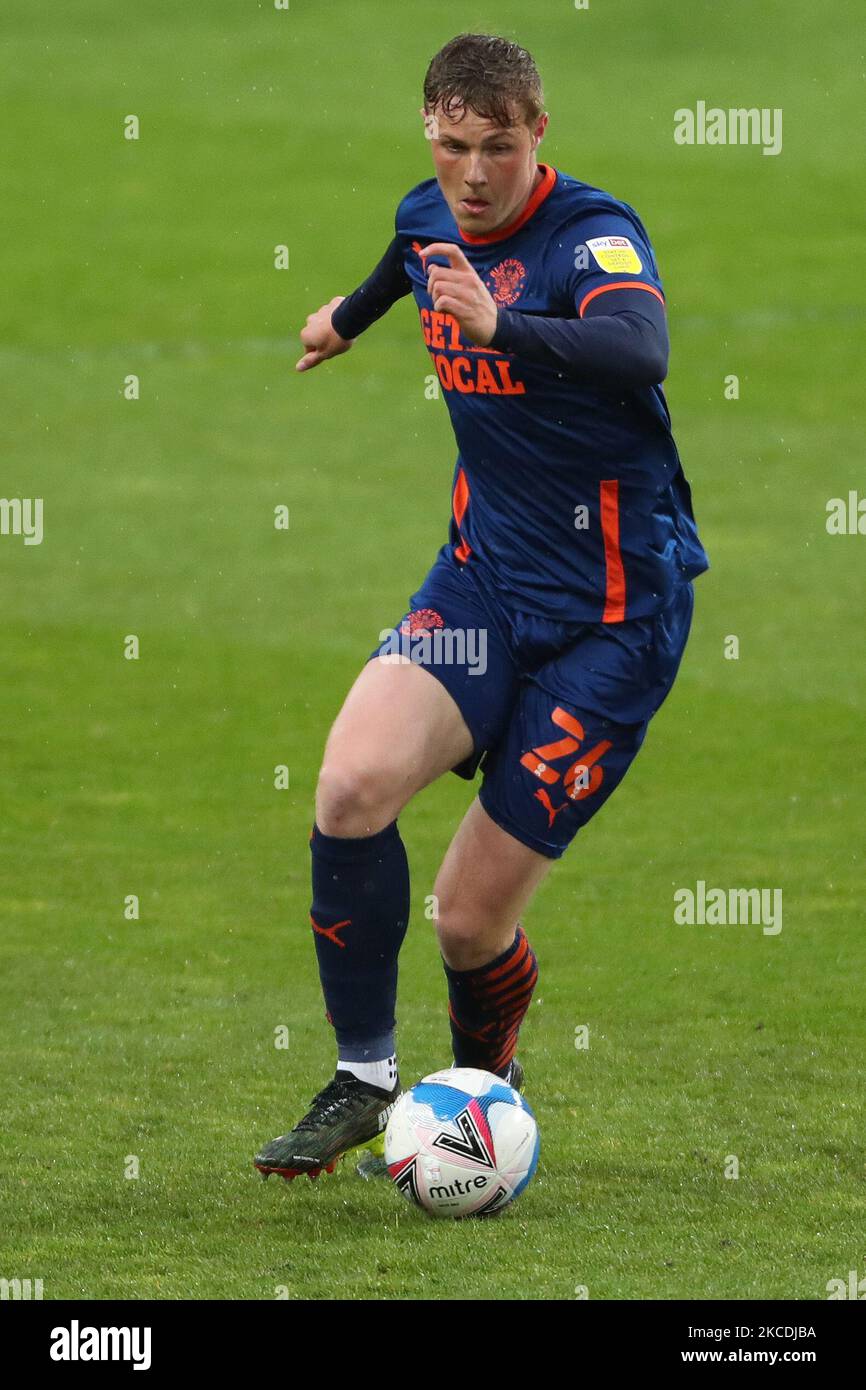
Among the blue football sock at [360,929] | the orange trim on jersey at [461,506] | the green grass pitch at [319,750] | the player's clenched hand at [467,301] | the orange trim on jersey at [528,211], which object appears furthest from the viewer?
the orange trim on jersey at [461,506]

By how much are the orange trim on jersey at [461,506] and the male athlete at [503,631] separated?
1 cm

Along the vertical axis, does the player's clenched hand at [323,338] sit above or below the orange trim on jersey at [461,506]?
above

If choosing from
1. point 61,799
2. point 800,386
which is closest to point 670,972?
point 61,799

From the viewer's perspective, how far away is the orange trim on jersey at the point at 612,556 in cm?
565

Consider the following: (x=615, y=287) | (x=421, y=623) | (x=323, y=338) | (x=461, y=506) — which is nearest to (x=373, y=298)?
(x=323, y=338)

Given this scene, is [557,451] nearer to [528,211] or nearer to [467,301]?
[528,211]

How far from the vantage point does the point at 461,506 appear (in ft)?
19.5

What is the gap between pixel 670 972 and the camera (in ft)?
25.6

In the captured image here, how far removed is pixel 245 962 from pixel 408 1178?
2.69 meters

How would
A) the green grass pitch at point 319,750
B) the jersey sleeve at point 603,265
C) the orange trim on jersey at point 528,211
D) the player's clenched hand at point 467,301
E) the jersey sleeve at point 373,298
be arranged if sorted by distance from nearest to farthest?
the player's clenched hand at point 467,301 < the jersey sleeve at point 603,265 < the green grass pitch at point 319,750 < the orange trim on jersey at point 528,211 < the jersey sleeve at point 373,298

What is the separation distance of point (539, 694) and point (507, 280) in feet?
3.28

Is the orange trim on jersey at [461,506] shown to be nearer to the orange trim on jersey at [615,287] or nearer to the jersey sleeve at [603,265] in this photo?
the jersey sleeve at [603,265]

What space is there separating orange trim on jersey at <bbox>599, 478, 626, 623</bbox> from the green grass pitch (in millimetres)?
1370

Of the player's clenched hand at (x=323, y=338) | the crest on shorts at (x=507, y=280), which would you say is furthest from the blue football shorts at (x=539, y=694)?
the player's clenched hand at (x=323, y=338)
